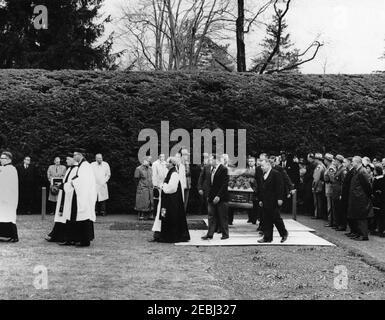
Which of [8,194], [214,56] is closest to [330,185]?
[8,194]

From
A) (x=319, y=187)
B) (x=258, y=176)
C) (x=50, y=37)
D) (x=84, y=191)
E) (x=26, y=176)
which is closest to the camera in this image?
(x=84, y=191)

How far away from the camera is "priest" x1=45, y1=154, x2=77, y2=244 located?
13313 mm

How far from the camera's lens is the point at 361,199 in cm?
1449

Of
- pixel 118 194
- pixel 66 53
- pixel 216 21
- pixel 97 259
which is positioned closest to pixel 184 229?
pixel 97 259

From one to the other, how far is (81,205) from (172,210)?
1953 millimetres

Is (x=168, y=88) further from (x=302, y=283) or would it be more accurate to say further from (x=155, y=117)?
(x=302, y=283)

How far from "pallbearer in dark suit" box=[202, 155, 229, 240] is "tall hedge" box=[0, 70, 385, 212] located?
582 cm

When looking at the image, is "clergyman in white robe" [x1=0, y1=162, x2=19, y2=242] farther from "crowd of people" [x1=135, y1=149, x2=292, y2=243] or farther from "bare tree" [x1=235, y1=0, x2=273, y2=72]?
"bare tree" [x1=235, y1=0, x2=273, y2=72]

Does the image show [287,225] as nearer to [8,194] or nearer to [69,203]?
[69,203]

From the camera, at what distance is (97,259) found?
11.5 m

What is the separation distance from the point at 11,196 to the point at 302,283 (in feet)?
22.0

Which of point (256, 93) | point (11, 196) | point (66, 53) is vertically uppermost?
point (66, 53)

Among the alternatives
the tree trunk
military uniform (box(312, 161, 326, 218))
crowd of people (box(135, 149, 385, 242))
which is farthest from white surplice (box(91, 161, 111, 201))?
the tree trunk

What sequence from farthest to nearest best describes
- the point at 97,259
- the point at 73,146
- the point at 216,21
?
the point at 216,21
the point at 73,146
the point at 97,259
